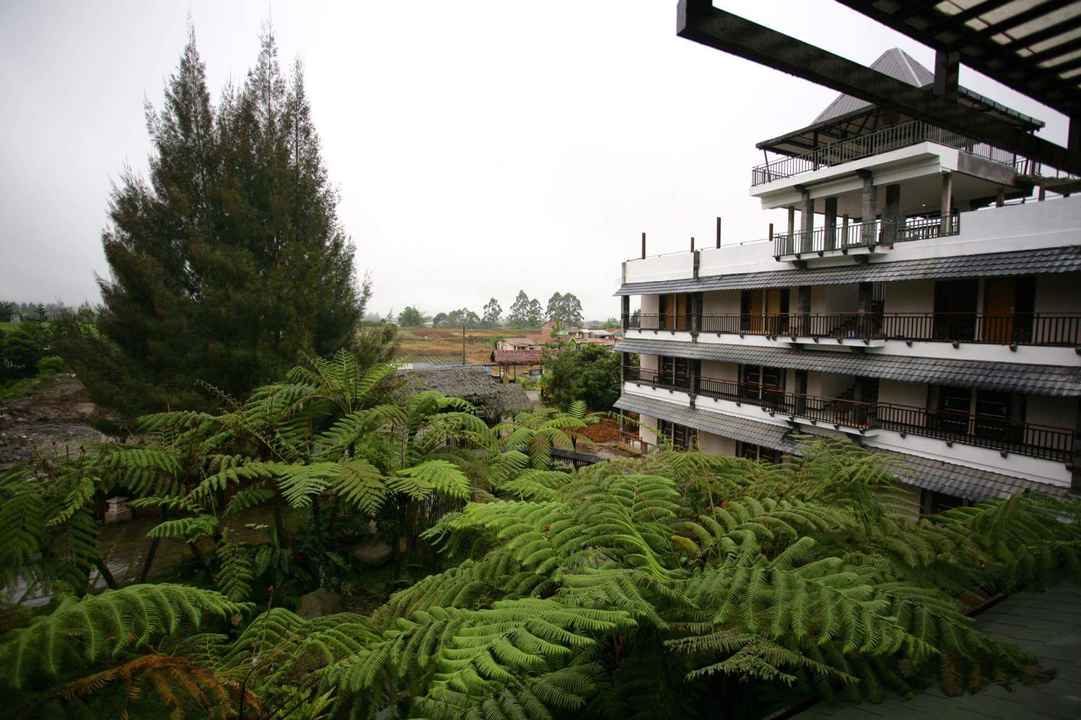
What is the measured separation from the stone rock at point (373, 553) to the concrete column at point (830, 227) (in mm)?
14442

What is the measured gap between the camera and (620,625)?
172 cm

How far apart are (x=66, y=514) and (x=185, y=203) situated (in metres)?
12.3

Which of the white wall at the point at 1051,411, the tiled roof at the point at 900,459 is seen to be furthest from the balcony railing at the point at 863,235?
the tiled roof at the point at 900,459

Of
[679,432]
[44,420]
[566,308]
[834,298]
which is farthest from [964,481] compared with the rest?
[566,308]

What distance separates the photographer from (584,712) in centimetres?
179

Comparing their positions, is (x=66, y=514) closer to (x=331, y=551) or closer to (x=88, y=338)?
(x=331, y=551)

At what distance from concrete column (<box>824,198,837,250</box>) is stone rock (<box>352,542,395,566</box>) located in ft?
47.4

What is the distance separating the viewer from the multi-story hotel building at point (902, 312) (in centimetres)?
1099

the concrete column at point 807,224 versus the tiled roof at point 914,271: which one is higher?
the concrete column at point 807,224

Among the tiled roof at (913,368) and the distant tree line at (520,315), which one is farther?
the distant tree line at (520,315)

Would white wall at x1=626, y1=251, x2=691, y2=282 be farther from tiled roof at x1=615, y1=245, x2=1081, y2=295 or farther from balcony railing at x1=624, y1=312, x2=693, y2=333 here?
balcony railing at x1=624, y1=312, x2=693, y2=333

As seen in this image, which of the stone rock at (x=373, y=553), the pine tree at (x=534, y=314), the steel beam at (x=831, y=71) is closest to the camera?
the steel beam at (x=831, y=71)

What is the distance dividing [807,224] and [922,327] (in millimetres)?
4354

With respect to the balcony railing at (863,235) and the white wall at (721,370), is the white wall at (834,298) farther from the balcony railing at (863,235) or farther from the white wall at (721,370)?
the white wall at (721,370)
